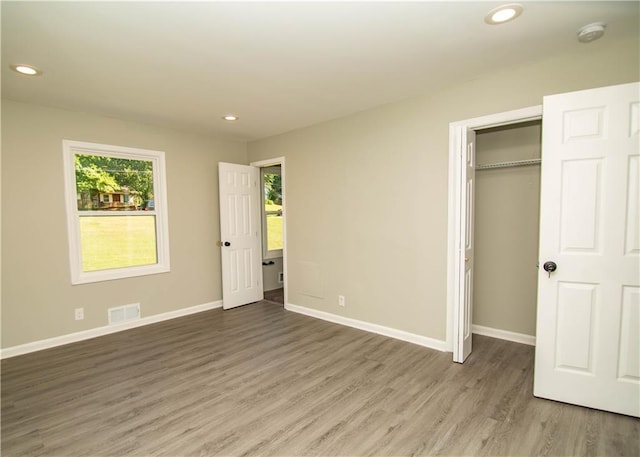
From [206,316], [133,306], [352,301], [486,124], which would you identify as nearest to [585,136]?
[486,124]

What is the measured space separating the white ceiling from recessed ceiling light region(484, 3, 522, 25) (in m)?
0.05

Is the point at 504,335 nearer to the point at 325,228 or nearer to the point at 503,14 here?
the point at 325,228

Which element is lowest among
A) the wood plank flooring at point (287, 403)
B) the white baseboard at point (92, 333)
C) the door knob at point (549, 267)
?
the wood plank flooring at point (287, 403)

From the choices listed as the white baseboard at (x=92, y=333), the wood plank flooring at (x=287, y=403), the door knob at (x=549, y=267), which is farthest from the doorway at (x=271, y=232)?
the door knob at (x=549, y=267)

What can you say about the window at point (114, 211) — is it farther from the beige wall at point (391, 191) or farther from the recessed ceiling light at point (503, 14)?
the recessed ceiling light at point (503, 14)

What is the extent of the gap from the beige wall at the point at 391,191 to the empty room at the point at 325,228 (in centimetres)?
2

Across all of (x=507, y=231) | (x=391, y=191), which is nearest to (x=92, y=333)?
(x=391, y=191)

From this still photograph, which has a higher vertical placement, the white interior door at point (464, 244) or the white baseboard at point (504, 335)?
the white interior door at point (464, 244)

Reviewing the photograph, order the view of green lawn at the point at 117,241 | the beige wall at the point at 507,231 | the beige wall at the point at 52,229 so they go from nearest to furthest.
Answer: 1. the beige wall at the point at 52,229
2. the beige wall at the point at 507,231
3. the view of green lawn at the point at 117,241

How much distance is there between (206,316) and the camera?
455 centimetres

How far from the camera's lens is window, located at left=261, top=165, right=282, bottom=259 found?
18.6 feet

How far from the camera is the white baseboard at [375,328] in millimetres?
3361

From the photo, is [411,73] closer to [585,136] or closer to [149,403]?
[585,136]

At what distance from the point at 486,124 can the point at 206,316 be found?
160 inches
